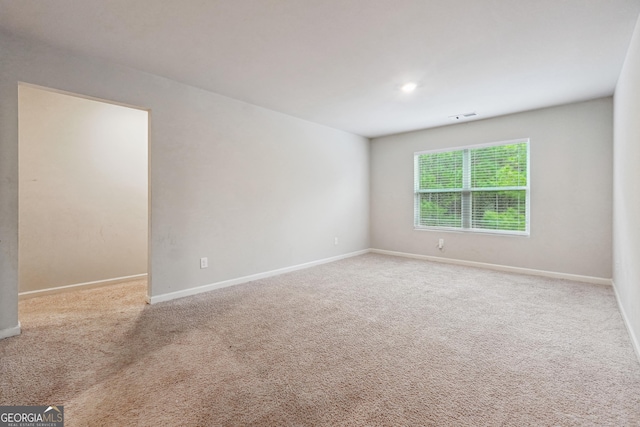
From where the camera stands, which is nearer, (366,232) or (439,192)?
(439,192)

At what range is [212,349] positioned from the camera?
2.14 metres

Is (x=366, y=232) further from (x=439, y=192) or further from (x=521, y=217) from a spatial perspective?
(x=521, y=217)

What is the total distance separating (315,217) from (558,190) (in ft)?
11.5

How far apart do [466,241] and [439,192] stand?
3.16 ft

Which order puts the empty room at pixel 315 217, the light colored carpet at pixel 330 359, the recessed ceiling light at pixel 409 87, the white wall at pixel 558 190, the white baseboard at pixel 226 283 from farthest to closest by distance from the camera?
the white wall at pixel 558 190 → the recessed ceiling light at pixel 409 87 → the white baseboard at pixel 226 283 → the empty room at pixel 315 217 → the light colored carpet at pixel 330 359

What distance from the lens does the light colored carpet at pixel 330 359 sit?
1491 millimetres

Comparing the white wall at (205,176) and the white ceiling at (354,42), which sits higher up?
the white ceiling at (354,42)

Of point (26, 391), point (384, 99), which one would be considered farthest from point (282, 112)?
point (26, 391)

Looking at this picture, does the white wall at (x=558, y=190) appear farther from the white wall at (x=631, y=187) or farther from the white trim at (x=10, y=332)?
the white trim at (x=10, y=332)

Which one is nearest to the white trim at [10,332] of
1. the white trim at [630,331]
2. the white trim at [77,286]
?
the white trim at [77,286]

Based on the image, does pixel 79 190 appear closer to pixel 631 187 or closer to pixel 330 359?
pixel 330 359

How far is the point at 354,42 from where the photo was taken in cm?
244

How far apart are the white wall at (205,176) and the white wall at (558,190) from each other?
227cm

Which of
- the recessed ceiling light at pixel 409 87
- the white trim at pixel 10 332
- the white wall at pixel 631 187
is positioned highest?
the recessed ceiling light at pixel 409 87
